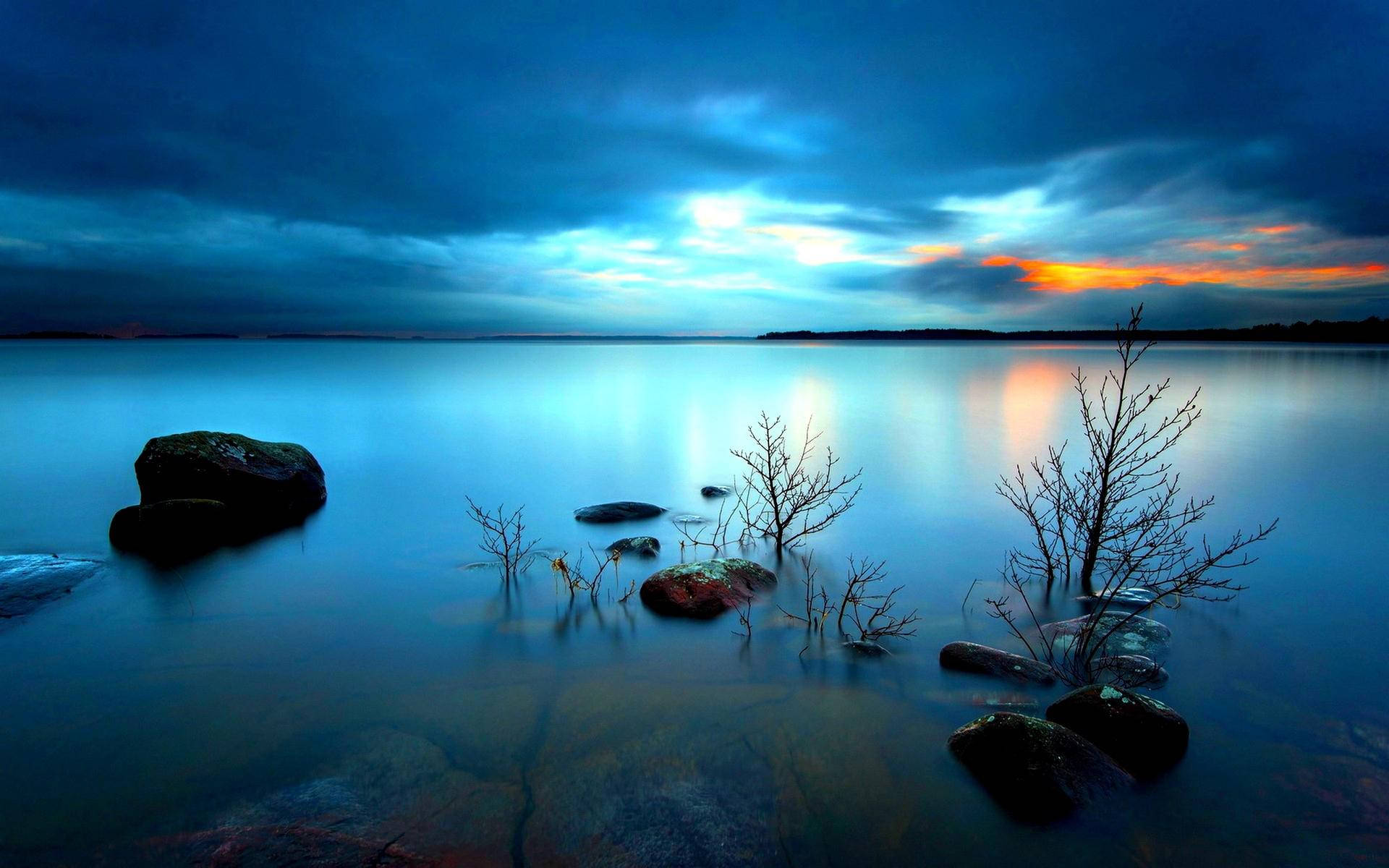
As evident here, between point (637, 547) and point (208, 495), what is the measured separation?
7168 millimetres

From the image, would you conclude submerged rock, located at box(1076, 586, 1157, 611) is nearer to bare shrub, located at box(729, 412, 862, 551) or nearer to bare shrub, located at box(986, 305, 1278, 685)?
bare shrub, located at box(986, 305, 1278, 685)

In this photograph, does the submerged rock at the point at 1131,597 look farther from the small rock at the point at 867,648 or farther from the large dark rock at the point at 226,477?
the large dark rock at the point at 226,477

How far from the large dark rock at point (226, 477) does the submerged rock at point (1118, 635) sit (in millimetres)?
11449

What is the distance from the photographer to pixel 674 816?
169 inches

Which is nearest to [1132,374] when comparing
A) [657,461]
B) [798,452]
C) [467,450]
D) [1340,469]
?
[1340,469]

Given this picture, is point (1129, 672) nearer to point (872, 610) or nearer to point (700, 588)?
point (872, 610)

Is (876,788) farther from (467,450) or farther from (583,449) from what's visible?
(467,450)

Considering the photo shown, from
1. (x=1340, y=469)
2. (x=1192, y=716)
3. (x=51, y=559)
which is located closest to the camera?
(x=1192, y=716)

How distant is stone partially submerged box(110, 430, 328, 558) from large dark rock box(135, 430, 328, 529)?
0.01m

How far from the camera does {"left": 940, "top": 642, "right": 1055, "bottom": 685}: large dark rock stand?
232 inches

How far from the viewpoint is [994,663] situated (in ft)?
19.8

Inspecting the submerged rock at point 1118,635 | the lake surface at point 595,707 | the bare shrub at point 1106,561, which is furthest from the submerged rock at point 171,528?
the submerged rock at point 1118,635

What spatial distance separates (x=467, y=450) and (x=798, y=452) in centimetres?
972

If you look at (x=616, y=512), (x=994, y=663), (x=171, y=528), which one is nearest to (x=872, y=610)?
(x=994, y=663)
